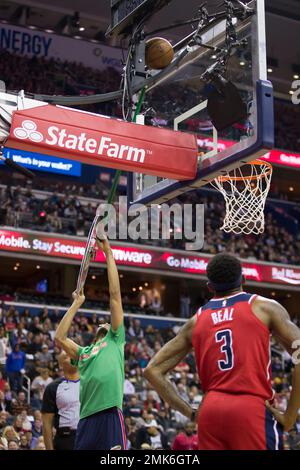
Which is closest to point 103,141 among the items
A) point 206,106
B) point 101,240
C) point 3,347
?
point 206,106

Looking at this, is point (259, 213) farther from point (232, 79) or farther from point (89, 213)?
point (89, 213)

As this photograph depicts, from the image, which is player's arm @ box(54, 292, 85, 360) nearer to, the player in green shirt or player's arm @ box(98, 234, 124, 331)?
the player in green shirt

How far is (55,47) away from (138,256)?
34.4 feet

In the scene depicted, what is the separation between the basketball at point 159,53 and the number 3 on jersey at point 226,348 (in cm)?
426

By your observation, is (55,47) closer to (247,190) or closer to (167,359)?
(247,190)

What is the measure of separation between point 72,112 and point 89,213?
21.9 m

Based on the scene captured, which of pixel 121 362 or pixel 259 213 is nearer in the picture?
pixel 121 362

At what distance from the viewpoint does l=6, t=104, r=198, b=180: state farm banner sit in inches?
275

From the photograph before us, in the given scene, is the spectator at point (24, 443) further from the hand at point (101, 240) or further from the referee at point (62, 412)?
the hand at point (101, 240)

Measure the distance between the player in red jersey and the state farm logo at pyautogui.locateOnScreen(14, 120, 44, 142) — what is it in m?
2.97

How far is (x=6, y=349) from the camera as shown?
742 inches

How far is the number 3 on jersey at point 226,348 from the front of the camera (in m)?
4.28
